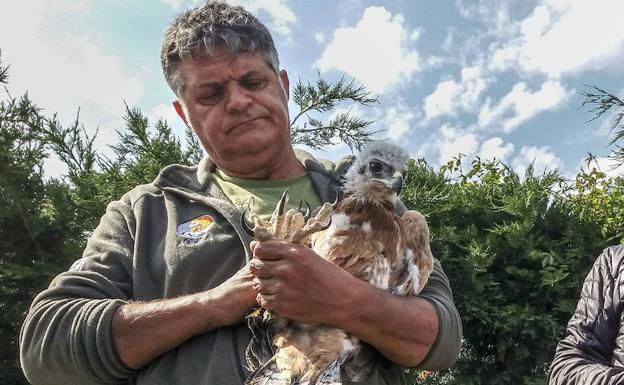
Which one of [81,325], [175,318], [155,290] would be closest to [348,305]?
[175,318]

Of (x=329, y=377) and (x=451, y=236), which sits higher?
(x=451, y=236)

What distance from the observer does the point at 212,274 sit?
2479mm

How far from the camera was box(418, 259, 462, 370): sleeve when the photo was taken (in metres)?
2.30

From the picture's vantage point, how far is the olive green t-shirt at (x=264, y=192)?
267 cm

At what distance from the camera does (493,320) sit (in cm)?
704

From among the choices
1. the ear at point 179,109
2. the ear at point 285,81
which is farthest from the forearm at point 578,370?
the ear at point 179,109

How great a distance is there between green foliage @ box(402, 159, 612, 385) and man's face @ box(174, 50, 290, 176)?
3806mm

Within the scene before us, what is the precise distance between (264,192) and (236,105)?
0.43 meters

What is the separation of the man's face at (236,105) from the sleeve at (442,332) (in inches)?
38.4

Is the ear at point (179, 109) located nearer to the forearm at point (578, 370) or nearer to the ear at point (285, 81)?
the ear at point (285, 81)

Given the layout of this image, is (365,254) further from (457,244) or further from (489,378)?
(489,378)

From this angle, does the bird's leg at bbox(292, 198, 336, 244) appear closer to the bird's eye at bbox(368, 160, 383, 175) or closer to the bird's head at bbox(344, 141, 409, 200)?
the bird's head at bbox(344, 141, 409, 200)

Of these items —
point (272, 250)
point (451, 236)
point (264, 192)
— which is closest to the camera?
point (272, 250)

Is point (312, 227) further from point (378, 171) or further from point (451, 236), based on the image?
point (451, 236)
